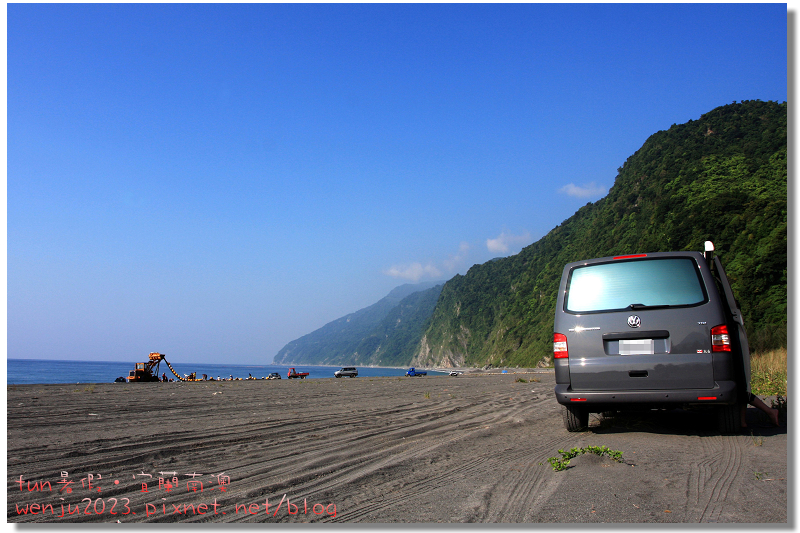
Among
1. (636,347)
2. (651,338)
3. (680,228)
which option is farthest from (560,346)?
(680,228)

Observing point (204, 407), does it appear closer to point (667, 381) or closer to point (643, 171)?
point (667, 381)

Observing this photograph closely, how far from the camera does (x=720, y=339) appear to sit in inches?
213

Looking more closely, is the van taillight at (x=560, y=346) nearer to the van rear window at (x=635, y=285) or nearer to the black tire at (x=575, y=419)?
the van rear window at (x=635, y=285)

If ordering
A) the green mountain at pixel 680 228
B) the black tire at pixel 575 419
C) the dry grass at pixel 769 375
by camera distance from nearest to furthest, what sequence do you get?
1. the black tire at pixel 575 419
2. the dry grass at pixel 769 375
3. the green mountain at pixel 680 228

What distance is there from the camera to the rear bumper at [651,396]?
5332mm

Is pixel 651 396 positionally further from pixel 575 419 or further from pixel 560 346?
pixel 575 419

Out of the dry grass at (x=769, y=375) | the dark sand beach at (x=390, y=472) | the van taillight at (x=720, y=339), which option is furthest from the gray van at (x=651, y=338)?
the dry grass at (x=769, y=375)

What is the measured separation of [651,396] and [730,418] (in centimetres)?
125

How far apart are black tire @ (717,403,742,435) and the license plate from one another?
1.27 m

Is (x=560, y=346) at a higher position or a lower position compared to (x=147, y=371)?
higher

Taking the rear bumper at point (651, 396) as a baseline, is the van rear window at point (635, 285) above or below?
above

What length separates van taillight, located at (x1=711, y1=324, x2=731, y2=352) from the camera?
17.6ft

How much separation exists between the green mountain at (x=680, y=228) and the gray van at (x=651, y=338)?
21.0m

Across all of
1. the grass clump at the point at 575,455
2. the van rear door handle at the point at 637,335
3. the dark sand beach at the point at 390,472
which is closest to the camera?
the dark sand beach at the point at 390,472
